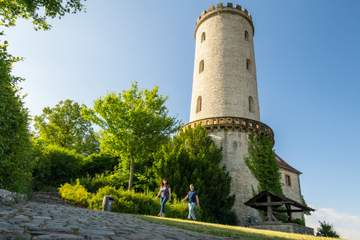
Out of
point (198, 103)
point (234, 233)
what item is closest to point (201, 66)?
point (198, 103)

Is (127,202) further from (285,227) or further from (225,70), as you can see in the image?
(225,70)

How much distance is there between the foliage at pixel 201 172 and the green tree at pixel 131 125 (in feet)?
4.36

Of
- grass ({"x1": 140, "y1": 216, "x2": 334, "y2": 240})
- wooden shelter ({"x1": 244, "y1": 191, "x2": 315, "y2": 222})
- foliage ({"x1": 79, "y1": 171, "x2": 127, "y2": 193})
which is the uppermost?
foliage ({"x1": 79, "y1": 171, "x2": 127, "y2": 193})

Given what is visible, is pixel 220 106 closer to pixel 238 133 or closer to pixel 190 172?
pixel 238 133

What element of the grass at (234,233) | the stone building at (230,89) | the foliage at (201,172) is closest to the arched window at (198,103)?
the stone building at (230,89)

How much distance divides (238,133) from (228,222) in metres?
6.93

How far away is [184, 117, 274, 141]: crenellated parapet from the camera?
26531 millimetres

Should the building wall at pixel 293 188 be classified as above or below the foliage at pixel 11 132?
above

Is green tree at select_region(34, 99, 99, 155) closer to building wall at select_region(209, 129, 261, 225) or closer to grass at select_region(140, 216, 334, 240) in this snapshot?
building wall at select_region(209, 129, 261, 225)

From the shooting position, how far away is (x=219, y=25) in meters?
31.1

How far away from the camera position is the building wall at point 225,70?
27984 mm

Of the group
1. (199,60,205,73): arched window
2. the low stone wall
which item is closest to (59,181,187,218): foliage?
the low stone wall

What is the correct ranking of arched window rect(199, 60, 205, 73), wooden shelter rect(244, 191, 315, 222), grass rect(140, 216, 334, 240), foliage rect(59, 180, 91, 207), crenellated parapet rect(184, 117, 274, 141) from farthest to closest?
arched window rect(199, 60, 205, 73)
crenellated parapet rect(184, 117, 274, 141)
wooden shelter rect(244, 191, 315, 222)
foliage rect(59, 180, 91, 207)
grass rect(140, 216, 334, 240)

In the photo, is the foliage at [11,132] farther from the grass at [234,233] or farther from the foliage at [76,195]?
the grass at [234,233]
